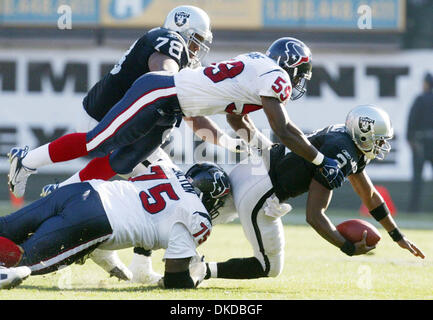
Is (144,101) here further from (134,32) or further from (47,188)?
(134,32)

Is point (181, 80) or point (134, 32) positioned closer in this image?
point (181, 80)

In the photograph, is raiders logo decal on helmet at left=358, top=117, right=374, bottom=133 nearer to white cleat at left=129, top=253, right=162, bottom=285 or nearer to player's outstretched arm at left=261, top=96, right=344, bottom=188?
player's outstretched arm at left=261, top=96, right=344, bottom=188

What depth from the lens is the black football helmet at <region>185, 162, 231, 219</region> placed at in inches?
200

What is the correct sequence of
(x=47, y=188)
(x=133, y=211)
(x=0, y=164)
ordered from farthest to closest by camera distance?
(x=0, y=164)
(x=47, y=188)
(x=133, y=211)

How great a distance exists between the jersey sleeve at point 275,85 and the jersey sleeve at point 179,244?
0.95 metres

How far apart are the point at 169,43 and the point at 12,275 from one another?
207 centimetres

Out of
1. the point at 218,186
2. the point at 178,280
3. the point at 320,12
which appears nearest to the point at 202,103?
the point at 218,186

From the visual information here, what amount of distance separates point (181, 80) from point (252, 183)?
792 millimetres

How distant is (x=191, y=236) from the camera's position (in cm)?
467

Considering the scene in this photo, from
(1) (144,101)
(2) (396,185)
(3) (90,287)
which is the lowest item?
(2) (396,185)

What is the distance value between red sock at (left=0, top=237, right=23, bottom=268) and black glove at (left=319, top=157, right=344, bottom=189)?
1789mm

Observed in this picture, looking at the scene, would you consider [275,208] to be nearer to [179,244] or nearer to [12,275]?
[179,244]

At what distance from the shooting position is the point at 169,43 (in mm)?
5527

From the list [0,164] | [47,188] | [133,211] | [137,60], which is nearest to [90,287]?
[133,211]
